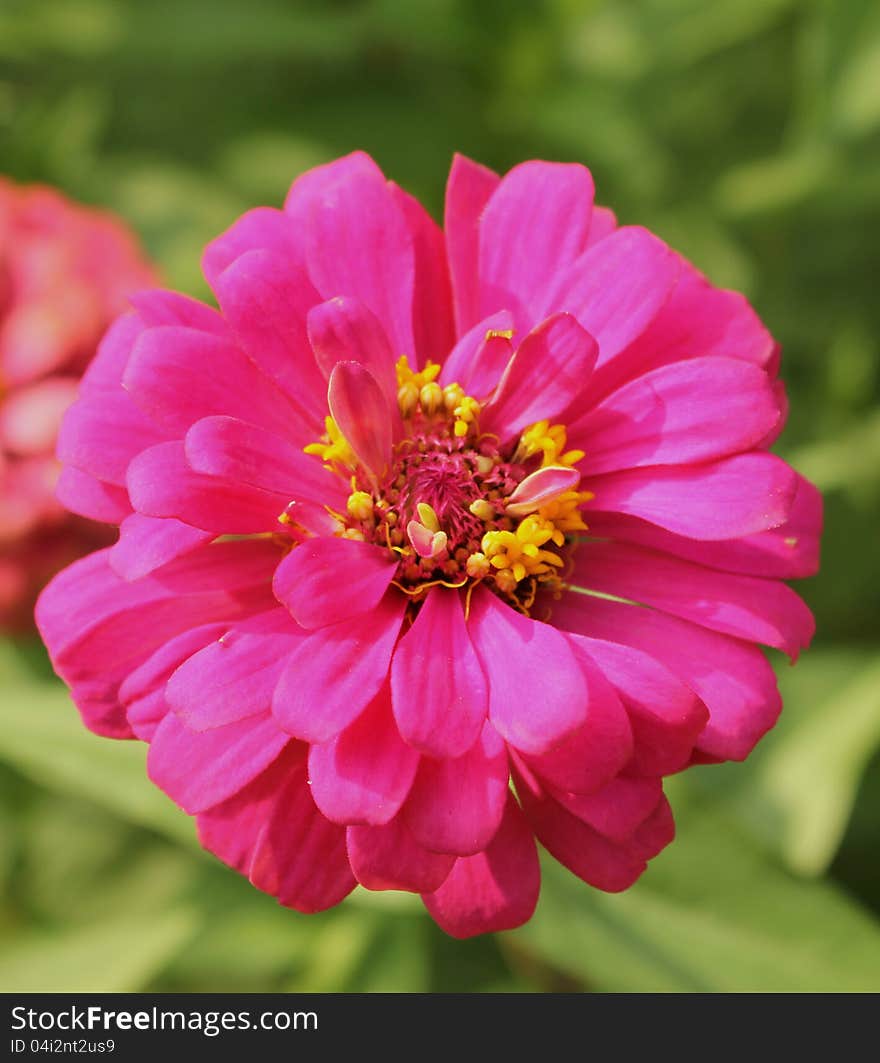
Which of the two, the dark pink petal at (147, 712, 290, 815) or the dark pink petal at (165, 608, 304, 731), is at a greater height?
the dark pink petal at (165, 608, 304, 731)

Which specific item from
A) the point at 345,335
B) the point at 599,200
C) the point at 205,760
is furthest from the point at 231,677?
the point at 599,200

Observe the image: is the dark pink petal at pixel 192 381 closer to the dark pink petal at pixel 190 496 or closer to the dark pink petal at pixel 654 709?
the dark pink petal at pixel 190 496

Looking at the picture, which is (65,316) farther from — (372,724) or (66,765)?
(372,724)

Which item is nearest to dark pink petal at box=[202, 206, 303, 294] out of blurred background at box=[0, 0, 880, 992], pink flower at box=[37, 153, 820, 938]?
pink flower at box=[37, 153, 820, 938]

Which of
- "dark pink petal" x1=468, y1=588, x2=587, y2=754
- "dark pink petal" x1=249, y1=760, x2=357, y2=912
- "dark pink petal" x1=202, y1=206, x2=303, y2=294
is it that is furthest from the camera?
"dark pink petal" x1=202, y1=206, x2=303, y2=294

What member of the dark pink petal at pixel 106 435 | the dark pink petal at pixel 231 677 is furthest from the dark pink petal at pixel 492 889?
the dark pink petal at pixel 106 435

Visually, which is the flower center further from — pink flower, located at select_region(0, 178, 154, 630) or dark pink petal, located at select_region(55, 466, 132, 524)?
pink flower, located at select_region(0, 178, 154, 630)

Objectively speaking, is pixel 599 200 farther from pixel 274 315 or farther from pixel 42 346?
pixel 274 315
